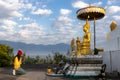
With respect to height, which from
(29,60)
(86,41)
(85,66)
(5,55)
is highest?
(86,41)

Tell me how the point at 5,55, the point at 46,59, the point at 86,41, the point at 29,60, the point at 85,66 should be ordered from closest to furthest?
the point at 85,66, the point at 86,41, the point at 5,55, the point at 29,60, the point at 46,59

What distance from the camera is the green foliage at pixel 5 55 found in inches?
1137

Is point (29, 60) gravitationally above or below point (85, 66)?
above

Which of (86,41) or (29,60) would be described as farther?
(29,60)

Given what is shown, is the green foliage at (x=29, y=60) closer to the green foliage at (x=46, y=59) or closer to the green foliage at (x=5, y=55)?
the green foliage at (x=46, y=59)

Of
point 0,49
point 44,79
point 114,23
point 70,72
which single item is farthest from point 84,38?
point 0,49

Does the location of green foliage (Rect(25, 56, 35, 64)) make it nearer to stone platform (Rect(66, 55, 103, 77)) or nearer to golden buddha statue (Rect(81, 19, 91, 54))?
golden buddha statue (Rect(81, 19, 91, 54))

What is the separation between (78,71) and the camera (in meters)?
18.5

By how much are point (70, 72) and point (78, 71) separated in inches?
21.6

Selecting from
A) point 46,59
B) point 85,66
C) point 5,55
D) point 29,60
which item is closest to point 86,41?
point 85,66

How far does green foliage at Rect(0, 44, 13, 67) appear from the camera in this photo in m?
28.9

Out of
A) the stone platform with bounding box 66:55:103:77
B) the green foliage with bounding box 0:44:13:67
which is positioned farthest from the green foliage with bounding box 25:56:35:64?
the stone platform with bounding box 66:55:103:77

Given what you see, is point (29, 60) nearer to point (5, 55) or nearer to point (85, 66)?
point (5, 55)

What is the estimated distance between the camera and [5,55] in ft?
95.5
